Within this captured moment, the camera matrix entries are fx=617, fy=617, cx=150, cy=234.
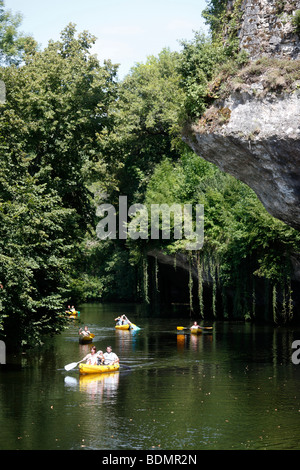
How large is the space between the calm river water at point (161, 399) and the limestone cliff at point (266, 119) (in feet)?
23.5

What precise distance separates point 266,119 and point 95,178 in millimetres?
15462

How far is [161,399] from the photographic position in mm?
20125

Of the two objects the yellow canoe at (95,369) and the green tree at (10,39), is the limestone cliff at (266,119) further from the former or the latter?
the green tree at (10,39)

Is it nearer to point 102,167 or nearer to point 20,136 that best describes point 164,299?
point 102,167

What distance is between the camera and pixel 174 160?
183ft

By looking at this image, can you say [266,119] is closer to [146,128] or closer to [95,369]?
[95,369]

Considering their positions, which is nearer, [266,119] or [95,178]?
[266,119]

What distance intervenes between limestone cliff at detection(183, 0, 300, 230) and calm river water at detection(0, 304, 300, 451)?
7.17 meters

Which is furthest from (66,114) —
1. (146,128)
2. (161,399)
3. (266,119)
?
(146,128)

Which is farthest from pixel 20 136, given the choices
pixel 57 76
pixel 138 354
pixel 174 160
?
pixel 174 160
